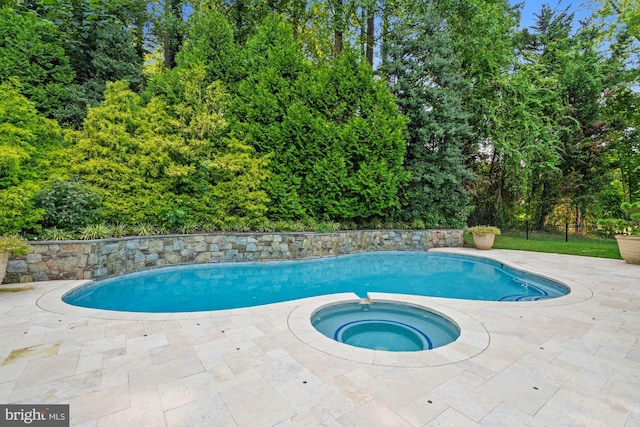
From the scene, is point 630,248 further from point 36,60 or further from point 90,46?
point 90,46

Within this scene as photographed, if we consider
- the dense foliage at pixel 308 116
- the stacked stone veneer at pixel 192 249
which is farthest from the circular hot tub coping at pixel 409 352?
the dense foliage at pixel 308 116

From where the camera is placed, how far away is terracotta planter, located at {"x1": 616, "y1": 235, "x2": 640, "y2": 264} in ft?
24.0

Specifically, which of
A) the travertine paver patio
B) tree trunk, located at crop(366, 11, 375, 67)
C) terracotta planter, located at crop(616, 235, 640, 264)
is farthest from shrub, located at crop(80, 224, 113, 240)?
terracotta planter, located at crop(616, 235, 640, 264)

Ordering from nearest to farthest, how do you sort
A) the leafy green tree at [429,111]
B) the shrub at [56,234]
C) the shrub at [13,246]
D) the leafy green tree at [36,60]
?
the shrub at [13,246] → the shrub at [56,234] → the leafy green tree at [36,60] → the leafy green tree at [429,111]

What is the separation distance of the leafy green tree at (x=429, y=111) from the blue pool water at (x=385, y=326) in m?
7.42

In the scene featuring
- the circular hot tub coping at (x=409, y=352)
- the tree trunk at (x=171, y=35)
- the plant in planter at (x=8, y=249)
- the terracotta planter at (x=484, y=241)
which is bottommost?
the circular hot tub coping at (x=409, y=352)

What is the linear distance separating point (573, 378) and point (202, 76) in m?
10.00

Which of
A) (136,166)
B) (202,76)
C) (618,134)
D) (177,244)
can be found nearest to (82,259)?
(177,244)

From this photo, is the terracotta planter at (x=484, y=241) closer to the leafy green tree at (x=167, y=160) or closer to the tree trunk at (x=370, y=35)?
the leafy green tree at (x=167, y=160)

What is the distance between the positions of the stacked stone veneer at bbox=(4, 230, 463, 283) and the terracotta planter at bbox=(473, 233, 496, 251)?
110 cm

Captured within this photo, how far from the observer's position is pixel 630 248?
293 inches

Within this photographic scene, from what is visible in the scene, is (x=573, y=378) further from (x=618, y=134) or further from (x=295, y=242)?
(x=618, y=134)

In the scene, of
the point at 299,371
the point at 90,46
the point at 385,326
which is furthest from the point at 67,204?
the point at 90,46

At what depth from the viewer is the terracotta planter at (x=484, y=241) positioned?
404 inches
